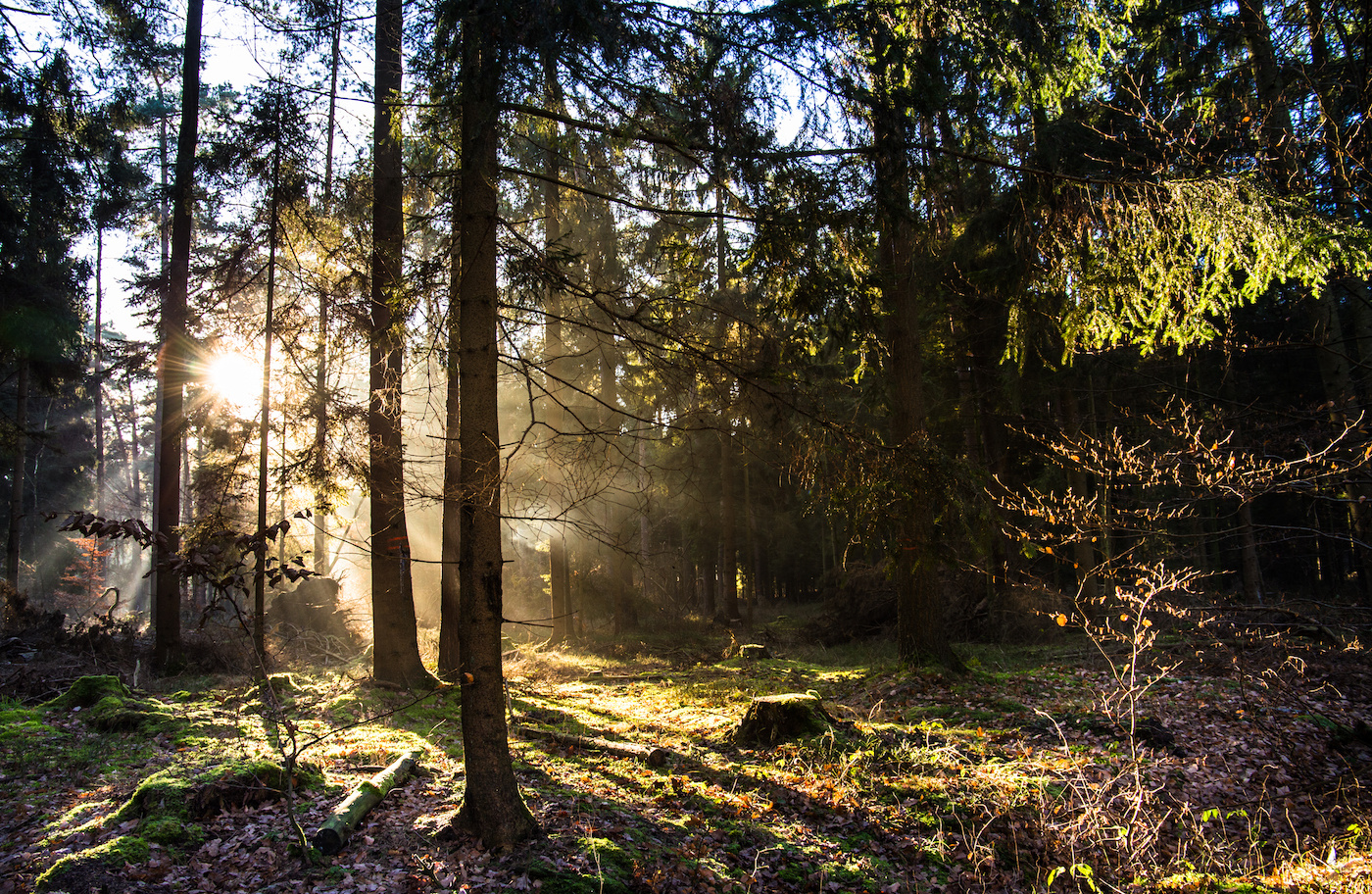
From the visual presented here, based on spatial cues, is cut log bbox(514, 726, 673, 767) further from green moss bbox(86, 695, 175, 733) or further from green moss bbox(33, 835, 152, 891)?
green moss bbox(33, 835, 152, 891)

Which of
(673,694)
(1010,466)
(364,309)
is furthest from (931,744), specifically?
(1010,466)

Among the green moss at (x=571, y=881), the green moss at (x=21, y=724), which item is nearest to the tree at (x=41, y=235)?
the green moss at (x=21, y=724)

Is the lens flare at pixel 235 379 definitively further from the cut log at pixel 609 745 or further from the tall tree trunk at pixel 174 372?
the cut log at pixel 609 745

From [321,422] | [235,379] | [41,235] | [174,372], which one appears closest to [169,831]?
[321,422]

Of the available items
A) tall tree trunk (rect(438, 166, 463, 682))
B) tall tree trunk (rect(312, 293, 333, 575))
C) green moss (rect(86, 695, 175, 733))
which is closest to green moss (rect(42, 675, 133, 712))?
green moss (rect(86, 695, 175, 733))

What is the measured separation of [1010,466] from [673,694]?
11828 mm

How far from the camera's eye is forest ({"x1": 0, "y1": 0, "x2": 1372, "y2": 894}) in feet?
15.5

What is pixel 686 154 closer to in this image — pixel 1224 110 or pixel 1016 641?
pixel 1224 110

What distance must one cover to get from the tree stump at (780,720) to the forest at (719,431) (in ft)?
0.14

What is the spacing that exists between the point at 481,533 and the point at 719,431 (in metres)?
4.18

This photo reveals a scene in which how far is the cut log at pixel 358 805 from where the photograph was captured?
4.59 metres

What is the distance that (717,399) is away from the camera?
19.2 feet

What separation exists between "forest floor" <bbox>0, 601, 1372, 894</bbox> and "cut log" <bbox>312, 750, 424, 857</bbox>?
0.39 ft

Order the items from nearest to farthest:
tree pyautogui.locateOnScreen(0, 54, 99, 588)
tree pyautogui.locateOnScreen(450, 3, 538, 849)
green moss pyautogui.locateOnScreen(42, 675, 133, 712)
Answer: tree pyautogui.locateOnScreen(450, 3, 538, 849) < green moss pyautogui.locateOnScreen(42, 675, 133, 712) < tree pyautogui.locateOnScreen(0, 54, 99, 588)
